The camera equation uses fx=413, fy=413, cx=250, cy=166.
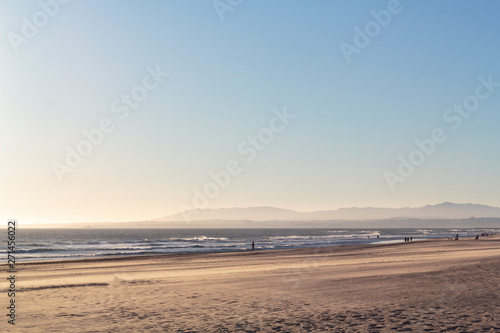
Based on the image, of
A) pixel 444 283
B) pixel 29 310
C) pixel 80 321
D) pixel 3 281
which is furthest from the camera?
pixel 3 281

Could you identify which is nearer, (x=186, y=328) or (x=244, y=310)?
(x=186, y=328)

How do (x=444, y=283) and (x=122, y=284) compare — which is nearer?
(x=444, y=283)

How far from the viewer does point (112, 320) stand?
1284 cm

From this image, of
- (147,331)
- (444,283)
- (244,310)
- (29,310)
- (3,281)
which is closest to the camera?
(147,331)

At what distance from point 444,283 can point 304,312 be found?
8090 mm

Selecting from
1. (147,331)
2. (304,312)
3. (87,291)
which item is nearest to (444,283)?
(304,312)

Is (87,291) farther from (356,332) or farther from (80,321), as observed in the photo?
(356,332)

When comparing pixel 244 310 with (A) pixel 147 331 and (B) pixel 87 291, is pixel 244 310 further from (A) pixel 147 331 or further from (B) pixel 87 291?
(B) pixel 87 291

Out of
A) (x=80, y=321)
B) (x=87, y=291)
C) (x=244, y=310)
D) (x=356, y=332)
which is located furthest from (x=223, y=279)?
→ (x=356, y=332)

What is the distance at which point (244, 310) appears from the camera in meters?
13.8

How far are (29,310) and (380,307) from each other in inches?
479

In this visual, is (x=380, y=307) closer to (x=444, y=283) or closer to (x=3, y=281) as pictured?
(x=444, y=283)

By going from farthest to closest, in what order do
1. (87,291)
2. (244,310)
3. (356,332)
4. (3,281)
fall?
(3,281), (87,291), (244,310), (356,332)

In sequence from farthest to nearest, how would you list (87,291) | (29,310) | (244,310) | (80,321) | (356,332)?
(87,291), (29,310), (244,310), (80,321), (356,332)
